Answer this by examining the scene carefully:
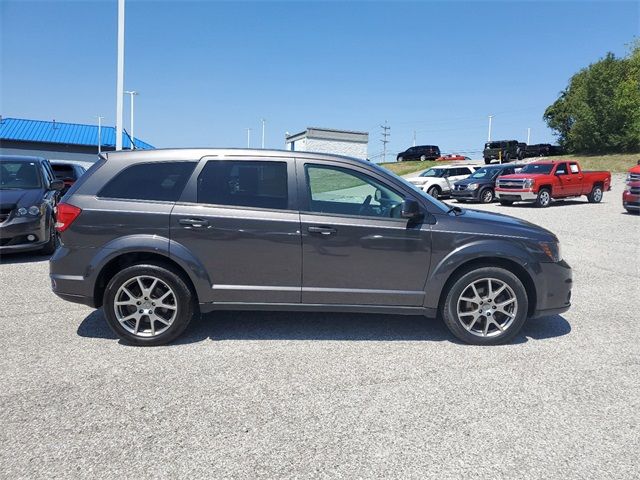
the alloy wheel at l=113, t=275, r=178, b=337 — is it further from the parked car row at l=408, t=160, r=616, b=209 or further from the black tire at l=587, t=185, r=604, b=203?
the black tire at l=587, t=185, r=604, b=203

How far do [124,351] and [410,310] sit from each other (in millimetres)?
2626

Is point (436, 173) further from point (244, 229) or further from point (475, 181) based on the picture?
point (244, 229)

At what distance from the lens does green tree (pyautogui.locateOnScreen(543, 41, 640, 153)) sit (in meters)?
45.1

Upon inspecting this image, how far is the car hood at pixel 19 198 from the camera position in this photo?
7495mm

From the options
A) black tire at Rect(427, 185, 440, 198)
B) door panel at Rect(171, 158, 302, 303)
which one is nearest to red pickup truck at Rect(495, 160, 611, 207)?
black tire at Rect(427, 185, 440, 198)

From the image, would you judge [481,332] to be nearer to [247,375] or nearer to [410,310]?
[410,310]

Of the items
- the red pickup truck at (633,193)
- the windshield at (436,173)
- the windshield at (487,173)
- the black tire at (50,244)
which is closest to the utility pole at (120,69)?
the black tire at (50,244)

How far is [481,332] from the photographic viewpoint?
14.3 ft

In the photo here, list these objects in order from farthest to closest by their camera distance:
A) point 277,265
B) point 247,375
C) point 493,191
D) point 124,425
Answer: point 493,191
point 277,265
point 247,375
point 124,425

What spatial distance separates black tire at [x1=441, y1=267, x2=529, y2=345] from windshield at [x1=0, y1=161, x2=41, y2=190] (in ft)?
25.4

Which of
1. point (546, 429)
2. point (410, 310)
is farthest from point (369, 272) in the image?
point (546, 429)

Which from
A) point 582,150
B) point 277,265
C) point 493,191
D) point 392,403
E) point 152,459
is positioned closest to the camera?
point 152,459

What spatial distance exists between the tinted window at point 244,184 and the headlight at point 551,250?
8.10 ft

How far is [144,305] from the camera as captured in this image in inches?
167
